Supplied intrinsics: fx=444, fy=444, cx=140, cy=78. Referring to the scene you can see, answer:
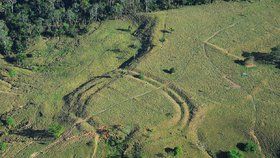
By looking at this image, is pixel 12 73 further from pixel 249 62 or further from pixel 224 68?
pixel 249 62

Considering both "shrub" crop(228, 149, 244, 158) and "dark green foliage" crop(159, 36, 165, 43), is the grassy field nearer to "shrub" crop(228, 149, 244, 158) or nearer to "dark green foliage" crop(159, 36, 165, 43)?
"dark green foliage" crop(159, 36, 165, 43)

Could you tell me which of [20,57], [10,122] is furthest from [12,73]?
[10,122]

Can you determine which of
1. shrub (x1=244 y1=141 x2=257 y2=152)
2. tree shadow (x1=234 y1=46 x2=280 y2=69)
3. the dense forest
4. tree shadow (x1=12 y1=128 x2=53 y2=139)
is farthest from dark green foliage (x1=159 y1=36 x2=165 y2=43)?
shrub (x1=244 y1=141 x2=257 y2=152)

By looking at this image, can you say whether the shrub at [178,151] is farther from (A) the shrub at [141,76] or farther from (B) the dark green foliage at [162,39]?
(B) the dark green foliage at [162,39]

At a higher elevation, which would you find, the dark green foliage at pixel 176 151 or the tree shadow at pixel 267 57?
the tree shadow at pixel 267 57

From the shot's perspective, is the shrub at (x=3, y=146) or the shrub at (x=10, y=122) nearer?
the shrub at (x=3, y=146)

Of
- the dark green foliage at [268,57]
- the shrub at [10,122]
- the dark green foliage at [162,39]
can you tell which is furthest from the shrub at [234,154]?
the shrub at [10,122]

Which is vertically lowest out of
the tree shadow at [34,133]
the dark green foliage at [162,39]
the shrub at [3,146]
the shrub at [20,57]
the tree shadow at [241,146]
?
the shrub at [3,146]
